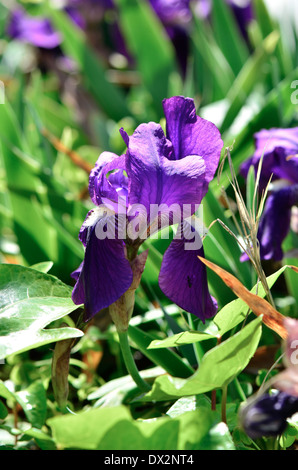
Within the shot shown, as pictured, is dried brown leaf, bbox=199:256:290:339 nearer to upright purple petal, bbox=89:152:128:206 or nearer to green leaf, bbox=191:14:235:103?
upright purple petal, bbox=89:152:128:206

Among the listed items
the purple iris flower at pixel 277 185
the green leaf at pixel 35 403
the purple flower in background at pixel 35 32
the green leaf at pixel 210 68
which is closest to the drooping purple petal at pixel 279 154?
the purple iris flower at pixel 277 185

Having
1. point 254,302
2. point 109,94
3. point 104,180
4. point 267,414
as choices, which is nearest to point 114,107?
point 109,94

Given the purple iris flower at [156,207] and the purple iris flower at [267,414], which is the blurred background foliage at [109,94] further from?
the purple iris flower at [267,414]

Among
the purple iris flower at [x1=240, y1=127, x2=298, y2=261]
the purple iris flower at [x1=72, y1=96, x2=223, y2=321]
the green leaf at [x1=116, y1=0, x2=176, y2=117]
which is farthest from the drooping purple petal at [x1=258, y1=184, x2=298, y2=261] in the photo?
the green leaf at [x1=116, y1=0, x2=176, y2=117]
